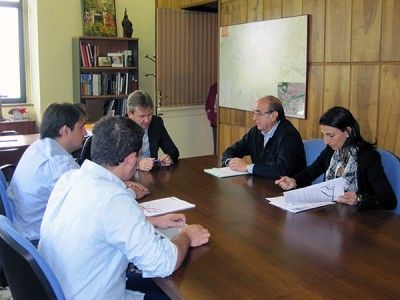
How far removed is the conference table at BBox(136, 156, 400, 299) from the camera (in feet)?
4.57

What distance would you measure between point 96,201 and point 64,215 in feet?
0.41

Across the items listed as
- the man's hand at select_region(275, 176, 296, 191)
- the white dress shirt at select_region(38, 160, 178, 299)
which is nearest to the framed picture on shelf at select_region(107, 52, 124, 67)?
the man's hand at select_region(275, 176, 296, 191)

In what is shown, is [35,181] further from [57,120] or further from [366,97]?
[366,97]

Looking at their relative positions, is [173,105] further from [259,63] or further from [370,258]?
[370,258]

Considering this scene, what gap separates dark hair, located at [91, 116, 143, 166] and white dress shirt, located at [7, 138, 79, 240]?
0.72 metres

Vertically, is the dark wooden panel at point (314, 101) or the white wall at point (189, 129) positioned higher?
the dark wooden panel at point (314, 101)

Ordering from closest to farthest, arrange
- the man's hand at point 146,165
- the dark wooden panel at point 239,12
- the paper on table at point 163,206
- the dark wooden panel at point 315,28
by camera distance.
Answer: the paper on table at point 163,206 → the man's hand at point 146,165 → the dark wooden panel at point 315,28 → the dark wooden panel at point 239,12

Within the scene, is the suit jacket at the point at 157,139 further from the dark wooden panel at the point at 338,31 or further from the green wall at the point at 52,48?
the green wall at the point at 52,48

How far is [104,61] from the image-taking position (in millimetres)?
6113

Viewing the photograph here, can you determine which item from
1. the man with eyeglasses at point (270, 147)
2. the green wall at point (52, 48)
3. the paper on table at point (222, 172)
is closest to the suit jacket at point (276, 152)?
the man with eyeglasses at point (270, 147)

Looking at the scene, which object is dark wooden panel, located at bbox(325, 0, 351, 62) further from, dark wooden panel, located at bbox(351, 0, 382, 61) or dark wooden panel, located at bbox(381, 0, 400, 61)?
dark wooden panel, located at bbox(381, 0, 400, 61)

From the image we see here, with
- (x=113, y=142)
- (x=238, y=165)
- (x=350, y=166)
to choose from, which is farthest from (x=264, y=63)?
(x=113, y=142)

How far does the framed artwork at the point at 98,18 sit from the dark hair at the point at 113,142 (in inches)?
190

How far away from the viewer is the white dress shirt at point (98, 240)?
56.2 inches
